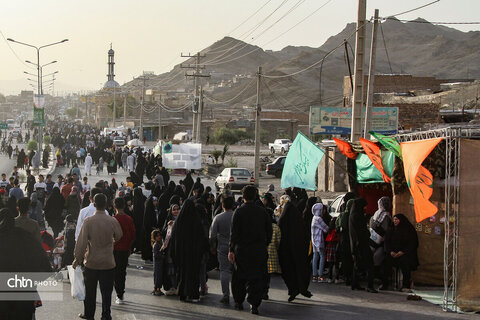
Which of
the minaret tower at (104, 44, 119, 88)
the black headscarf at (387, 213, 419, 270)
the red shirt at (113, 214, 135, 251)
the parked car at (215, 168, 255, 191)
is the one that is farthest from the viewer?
the minaret tower at (104, 44, 119, 88)

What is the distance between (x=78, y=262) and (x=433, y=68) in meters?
151

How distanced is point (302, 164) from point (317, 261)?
1916 millimetres

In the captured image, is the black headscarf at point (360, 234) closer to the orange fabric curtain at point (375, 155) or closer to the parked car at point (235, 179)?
the orange fabric curtain at point (375, 155)

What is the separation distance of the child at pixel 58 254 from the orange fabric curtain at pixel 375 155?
5.06 m

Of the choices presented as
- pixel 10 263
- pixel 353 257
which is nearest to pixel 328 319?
pixel 353 257

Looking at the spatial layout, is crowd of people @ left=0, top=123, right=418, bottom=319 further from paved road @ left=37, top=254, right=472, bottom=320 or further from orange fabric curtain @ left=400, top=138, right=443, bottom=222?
orange fabric curtain @ left=400, top=138, right=443, bottom=222

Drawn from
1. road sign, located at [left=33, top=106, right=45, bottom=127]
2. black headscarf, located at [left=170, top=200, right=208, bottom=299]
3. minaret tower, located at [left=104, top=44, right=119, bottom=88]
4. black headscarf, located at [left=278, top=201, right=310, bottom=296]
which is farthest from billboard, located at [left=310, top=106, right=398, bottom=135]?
minaret tower, located at [left=104, top=44, right=119, bottom=88]

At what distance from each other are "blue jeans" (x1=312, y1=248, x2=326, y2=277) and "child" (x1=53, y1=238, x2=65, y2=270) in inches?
154

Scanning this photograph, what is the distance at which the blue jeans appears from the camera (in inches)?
474

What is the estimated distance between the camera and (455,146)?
9734mm

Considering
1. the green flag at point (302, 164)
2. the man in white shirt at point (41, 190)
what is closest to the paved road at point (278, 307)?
the green flag at point (302, 164)

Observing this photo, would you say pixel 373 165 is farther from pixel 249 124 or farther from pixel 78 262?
pixel 249 124

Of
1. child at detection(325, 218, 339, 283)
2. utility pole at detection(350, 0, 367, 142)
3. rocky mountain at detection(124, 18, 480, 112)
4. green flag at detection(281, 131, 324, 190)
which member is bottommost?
child at detection(325, 218, 339, 283)

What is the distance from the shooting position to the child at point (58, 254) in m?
11.7
